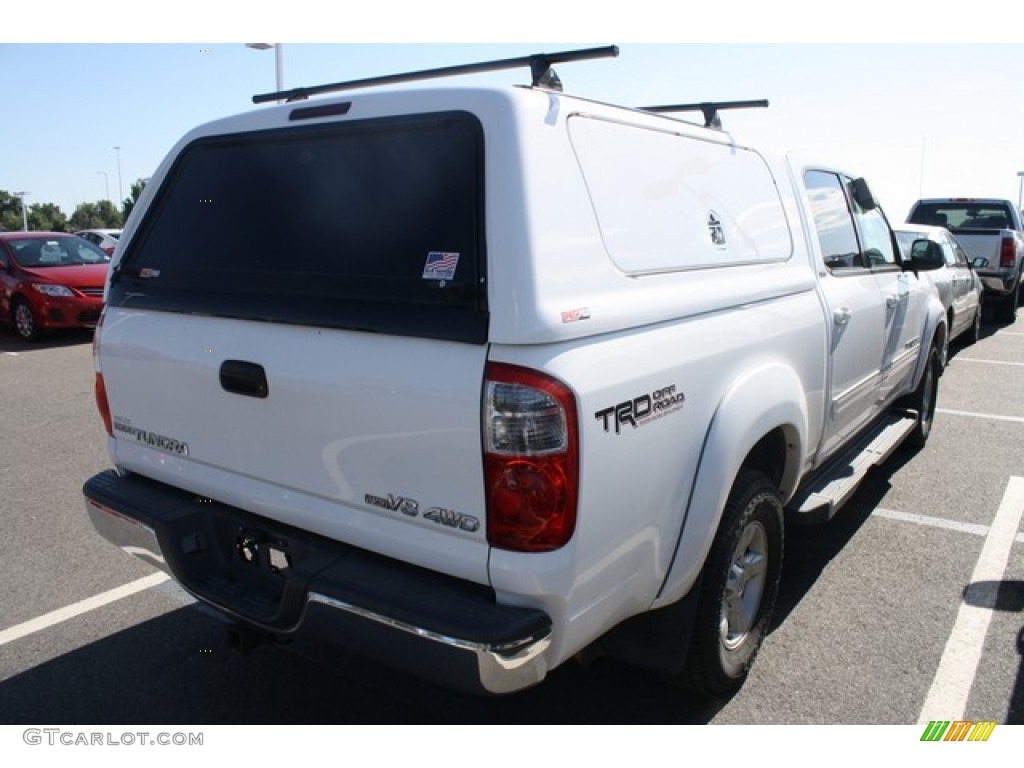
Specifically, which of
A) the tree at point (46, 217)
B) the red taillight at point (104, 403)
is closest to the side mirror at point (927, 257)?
the red taillight at point (104, 403)

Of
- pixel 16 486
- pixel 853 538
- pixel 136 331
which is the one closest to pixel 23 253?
pixel 16 486

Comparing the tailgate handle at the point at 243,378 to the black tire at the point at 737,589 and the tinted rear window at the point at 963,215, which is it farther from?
the tinted rear window at the point at 963,215

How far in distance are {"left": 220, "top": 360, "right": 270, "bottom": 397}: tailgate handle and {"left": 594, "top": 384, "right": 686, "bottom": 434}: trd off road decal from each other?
1.06 metres

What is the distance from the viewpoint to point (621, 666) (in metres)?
3.29

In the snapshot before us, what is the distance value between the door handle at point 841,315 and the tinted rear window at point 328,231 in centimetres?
214

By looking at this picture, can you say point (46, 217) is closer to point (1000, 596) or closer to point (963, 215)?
point (963, 215)

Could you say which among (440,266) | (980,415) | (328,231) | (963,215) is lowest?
(980,415)

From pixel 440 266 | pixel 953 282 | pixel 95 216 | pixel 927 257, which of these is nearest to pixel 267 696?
pixel 440 266

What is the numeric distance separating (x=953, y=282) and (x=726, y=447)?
8.21 m

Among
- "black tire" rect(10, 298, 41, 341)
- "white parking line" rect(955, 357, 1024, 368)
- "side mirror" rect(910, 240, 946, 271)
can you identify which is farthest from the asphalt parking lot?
"black tire" rect(10, 298, 41, 341)

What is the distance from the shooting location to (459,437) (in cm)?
216

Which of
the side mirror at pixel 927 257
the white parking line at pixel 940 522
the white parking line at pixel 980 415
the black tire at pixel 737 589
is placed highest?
the side mirror at pixel 927 257

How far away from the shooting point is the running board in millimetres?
3643

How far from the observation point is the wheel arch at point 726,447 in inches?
102
